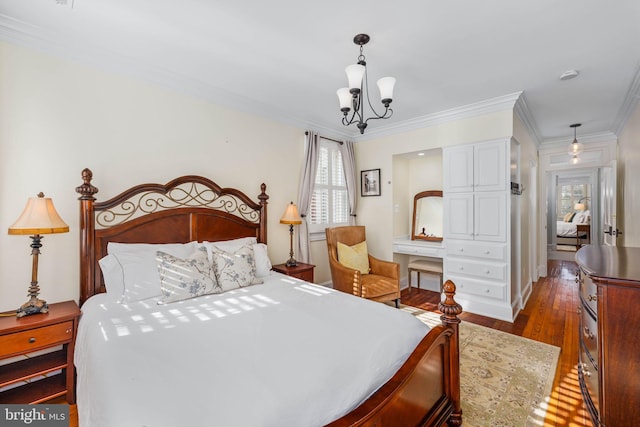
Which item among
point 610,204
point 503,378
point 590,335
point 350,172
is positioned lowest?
point 503,378

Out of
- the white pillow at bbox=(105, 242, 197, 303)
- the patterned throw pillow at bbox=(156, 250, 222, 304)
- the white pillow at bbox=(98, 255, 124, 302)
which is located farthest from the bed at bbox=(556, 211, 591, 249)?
the white pillow at bbox=(98, 255, 124, 302)

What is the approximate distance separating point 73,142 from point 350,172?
3475 mm

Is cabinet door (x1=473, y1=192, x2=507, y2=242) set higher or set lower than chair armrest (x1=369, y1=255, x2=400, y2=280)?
higher

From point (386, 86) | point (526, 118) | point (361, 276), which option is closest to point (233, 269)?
point (361, 276)

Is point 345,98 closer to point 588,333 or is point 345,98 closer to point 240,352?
point 240,352

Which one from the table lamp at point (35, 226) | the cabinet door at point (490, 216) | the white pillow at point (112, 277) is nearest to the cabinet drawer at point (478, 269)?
the cabinet door at point (490, 216)

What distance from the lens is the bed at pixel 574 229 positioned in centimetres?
753

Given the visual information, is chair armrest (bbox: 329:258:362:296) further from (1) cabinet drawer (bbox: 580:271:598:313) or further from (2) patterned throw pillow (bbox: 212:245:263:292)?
(1) cabinet drawer (bbox: 580:271:598:313)

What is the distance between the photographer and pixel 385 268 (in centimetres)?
388

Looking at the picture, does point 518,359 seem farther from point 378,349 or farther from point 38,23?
point 38,23

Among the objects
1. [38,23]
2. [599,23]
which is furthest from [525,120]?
[38,23]

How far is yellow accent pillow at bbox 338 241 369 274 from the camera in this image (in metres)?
3.91

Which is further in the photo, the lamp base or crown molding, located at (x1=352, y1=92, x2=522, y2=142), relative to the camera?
crown molding, located at (x1=352, y1=92, x2=522, y2=142)

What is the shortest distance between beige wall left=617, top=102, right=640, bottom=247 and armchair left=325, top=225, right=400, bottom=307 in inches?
103
